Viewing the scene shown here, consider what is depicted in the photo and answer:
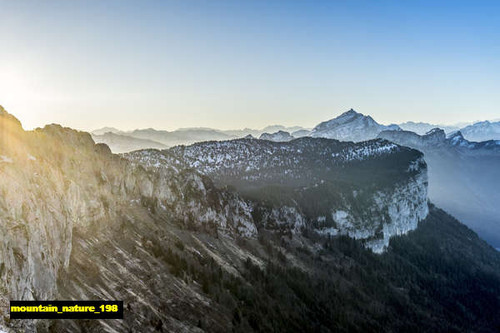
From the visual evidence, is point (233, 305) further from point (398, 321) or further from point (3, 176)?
point (398, 321)

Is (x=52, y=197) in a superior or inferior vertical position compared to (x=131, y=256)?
superior

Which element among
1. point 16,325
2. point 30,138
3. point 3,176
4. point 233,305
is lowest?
point 233,305

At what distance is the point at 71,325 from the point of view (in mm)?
74812

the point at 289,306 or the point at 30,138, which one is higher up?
the point at 30,138

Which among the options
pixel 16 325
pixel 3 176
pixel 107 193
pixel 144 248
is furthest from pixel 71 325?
pixel 107 193

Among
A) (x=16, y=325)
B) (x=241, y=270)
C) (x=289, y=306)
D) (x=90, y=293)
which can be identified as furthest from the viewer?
(x=241, y=270)

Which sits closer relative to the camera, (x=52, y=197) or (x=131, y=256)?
(x=52, y=197)

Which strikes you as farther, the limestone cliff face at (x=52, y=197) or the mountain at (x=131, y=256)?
the mountain at (x=131, y=256)

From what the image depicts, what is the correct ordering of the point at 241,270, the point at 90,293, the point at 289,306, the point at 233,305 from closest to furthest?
the point at 90,293 → the point at 233,305 → the point at 289,306 → the point at 241,270

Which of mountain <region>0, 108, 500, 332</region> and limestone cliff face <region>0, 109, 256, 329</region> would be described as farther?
mountain <region>0, 108, 500, 332</region>

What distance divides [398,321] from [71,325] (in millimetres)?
167748

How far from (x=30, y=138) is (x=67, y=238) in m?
31.4

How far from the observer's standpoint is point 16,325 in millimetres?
60156

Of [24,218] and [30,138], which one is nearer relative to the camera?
[24,218]
